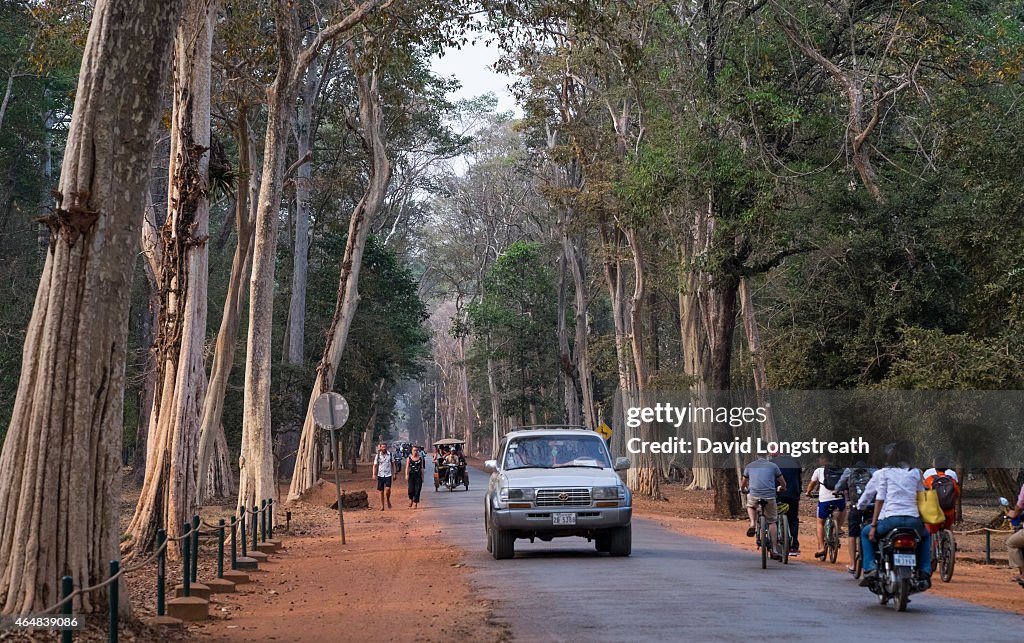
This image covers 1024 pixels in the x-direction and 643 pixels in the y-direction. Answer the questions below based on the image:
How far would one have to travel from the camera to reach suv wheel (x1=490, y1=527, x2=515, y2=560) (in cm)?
1866

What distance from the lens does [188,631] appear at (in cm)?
1184

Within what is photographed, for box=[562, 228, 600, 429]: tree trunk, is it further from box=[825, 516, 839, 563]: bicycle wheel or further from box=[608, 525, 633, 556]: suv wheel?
box=[608, 525, 633, 556]: suv wheel

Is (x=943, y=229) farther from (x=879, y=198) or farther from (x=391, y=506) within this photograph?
(x=391, y=506)

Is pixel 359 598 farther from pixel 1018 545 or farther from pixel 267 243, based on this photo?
pixel 267 243

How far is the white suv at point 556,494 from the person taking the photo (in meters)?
18.1

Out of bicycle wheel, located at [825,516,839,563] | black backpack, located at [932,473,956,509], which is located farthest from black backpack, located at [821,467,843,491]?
black backpack, located at [932,473,956,509]

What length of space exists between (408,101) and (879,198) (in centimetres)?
1806

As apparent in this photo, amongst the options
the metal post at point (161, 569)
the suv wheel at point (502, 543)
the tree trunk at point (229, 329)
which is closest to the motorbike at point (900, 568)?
the suv wheel at point (502, 543)

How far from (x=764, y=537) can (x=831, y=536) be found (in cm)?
218

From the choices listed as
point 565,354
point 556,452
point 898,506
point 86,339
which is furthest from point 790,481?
point 565,354

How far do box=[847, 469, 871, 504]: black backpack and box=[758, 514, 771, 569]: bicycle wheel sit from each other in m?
1.68

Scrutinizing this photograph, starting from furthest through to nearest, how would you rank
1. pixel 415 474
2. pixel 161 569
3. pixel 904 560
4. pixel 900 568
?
pixel 415 474 < pixel 900 568 < pixel 904 560 < pixel 161 569

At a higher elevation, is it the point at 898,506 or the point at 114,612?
the point at 898,506

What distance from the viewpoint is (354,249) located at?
38.3m
